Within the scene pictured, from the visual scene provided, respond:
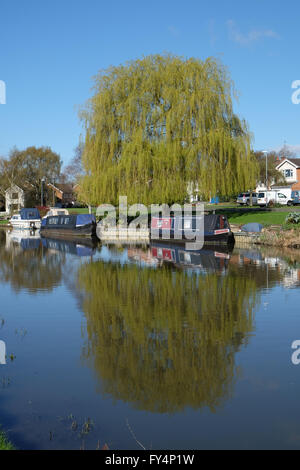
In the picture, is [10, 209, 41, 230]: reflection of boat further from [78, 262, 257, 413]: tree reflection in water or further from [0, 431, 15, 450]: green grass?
[0, 431, 15, 450]: green grass

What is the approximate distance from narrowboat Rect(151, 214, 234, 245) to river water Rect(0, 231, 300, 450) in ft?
40.2

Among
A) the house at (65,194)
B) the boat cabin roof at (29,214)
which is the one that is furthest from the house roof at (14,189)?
the boat cabin roof at (29,214)

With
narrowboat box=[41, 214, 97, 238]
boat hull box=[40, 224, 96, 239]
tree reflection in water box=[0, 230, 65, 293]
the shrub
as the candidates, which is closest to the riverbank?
the shrub

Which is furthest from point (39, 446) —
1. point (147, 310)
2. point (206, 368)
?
point (147, 310)

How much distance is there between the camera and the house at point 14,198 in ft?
284

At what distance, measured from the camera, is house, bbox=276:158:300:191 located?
8756 cm

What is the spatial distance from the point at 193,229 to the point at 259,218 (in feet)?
32.4

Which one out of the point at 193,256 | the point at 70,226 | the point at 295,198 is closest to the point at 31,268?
the point at 193,256

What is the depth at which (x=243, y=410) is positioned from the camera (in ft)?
22.0

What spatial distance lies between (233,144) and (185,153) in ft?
11.9

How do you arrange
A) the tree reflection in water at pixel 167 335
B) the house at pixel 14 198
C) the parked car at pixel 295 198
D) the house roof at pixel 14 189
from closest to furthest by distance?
the tree reflection in water at pixel 167 335 → the parked car at pixel 295 198 → the house roof at pixel 14 189 → the house at pixel 14 198

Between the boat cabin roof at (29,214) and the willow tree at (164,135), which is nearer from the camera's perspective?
the willow tree at (164,135)

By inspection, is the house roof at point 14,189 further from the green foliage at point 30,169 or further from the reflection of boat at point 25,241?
the reflection of boat at point 25,241

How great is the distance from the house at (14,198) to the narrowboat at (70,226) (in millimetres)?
41695
